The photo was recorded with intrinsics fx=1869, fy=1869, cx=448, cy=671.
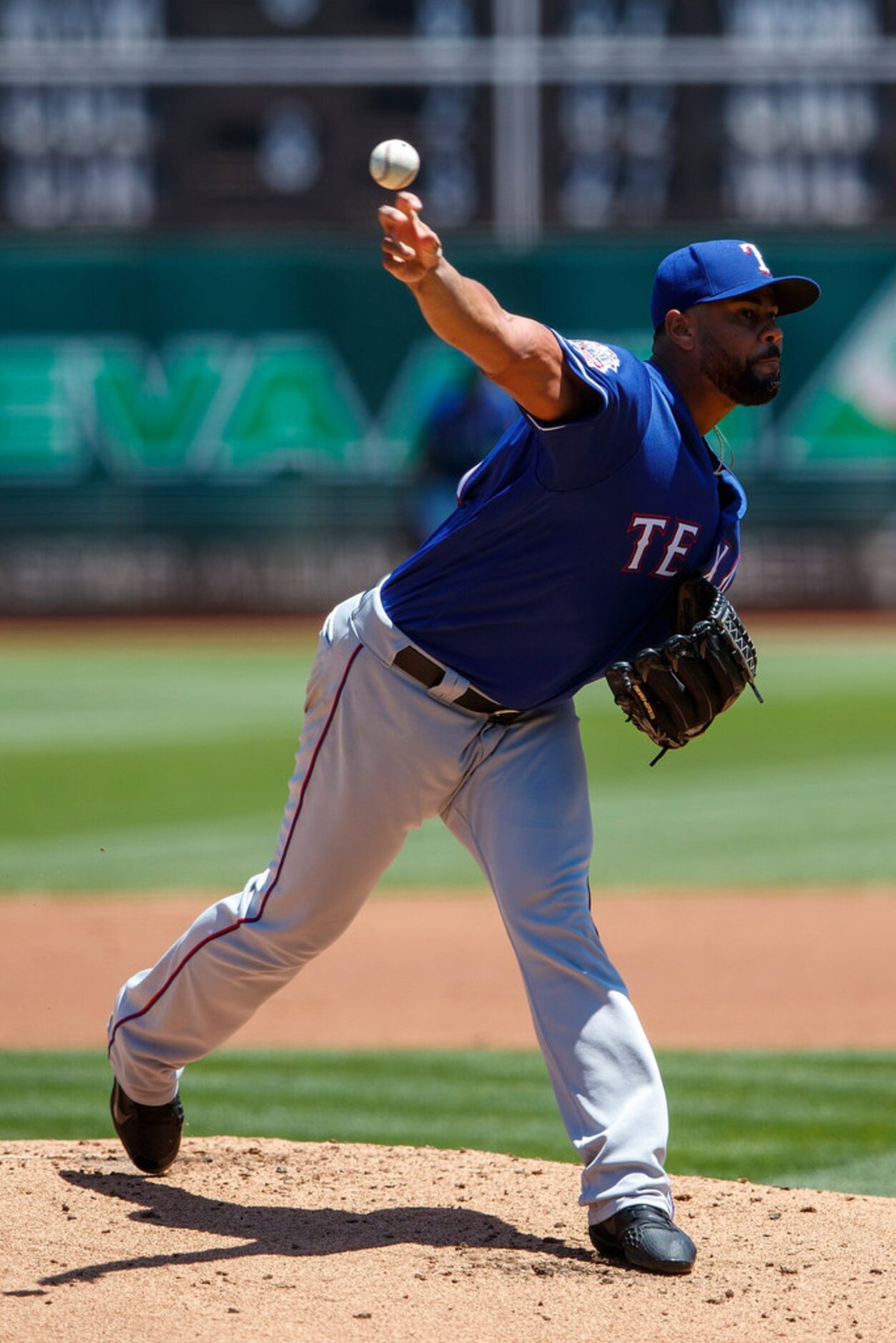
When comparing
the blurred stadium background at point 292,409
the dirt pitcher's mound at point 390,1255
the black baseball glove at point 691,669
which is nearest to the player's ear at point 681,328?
the black baseball glove at point 691,669

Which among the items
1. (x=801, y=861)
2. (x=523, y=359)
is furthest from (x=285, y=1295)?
(x=801, y=861)

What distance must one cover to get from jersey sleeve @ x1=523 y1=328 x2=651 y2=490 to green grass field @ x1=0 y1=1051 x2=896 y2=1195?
1731mm

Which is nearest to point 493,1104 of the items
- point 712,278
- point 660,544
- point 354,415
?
point 660,544

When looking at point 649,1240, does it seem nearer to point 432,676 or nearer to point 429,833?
point 432,676

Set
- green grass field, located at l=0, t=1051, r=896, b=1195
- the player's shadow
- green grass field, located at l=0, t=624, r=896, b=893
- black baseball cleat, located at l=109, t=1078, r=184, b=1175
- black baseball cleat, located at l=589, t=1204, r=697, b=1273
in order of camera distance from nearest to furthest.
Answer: black baseball cleat, located at l=589, t=1204, r=697, b=1273 → the player's shadow → black baseball cleat, located at l=109, t=1078, r=184, b=1175 → green grass field, located at l=0, t=1051, r=896, b=1195 → green grass field, located at l=0, t=624, r=896, b=893

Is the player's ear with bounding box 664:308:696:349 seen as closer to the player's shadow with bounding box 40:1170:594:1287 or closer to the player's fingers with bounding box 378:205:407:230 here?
the player's fingers with bounding box 378:205:407:230

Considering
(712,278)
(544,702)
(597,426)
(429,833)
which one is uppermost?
(712,278)

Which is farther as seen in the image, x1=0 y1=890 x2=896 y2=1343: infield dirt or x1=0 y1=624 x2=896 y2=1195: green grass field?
x1=0 y1=624 x2=896 y2=1195: green grass field

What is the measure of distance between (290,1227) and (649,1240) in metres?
0.68

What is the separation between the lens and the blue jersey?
3055 mm

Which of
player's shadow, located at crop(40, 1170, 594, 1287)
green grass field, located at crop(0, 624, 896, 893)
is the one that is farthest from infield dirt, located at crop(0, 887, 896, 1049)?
player's shadow, located at crop(40, 1170, 594, 1287)

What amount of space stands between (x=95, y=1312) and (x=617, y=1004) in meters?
1.00

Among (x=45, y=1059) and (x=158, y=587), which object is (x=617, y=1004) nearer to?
(x=45, y=1059)

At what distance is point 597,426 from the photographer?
2986 mm
